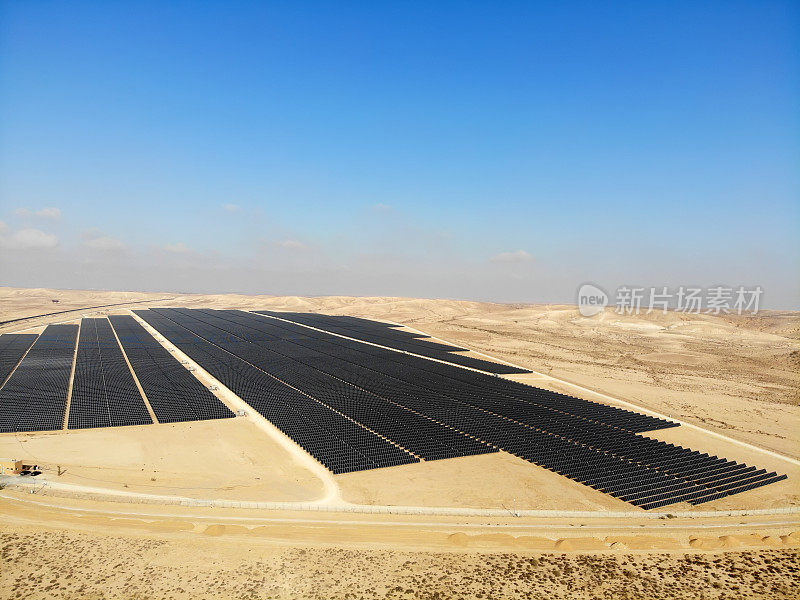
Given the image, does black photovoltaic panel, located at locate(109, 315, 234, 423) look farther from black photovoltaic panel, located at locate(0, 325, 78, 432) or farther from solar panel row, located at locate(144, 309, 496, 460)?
solar panel row, located at locate(144, 309, 496, 460)

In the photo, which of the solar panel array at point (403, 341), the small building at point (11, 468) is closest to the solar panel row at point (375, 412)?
the small building at point (11, 468)

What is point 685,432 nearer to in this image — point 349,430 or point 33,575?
point 349,430

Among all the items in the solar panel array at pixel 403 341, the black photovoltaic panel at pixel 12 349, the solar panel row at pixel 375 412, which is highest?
the solar panel array at pixel 403 341

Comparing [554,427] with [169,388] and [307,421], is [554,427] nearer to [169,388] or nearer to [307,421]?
[307,421]

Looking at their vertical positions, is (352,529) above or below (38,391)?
above

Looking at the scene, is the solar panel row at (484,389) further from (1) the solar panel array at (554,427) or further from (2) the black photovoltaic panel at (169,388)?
(2) the black photovoltaic panel at (169,388)

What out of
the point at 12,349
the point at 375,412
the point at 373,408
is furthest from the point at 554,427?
the point at 12,349

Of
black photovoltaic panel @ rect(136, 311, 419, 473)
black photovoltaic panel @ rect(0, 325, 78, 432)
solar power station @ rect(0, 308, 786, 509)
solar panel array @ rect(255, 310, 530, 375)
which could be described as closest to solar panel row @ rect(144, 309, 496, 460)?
solar power station @ rect(0, 308, 786, 509)
